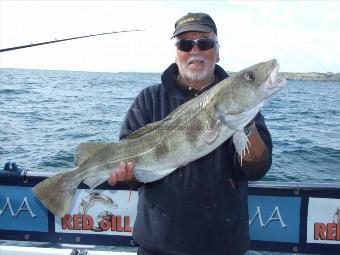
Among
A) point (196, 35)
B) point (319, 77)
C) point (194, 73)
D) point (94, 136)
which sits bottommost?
point (194, 73)

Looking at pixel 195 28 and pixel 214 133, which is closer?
pixel 214 133

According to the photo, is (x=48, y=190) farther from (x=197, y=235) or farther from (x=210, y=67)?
(x=210, y=67)

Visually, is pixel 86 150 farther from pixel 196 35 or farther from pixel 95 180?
pixel 196 35

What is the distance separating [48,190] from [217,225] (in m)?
1.55

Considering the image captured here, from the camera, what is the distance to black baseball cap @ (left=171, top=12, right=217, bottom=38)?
402 centimetres

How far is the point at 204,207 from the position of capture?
371 cm

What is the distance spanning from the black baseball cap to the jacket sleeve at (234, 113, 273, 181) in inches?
38.5

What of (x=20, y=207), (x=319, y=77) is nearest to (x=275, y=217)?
(x=20, y=207)

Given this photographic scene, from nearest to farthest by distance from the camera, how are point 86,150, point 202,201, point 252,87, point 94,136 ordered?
point 252,87 < point 202,201 < point 86,150 < point 94,136

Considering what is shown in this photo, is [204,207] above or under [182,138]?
under

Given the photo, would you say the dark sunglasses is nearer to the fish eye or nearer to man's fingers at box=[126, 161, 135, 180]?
the fish eye

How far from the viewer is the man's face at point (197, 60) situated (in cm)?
399

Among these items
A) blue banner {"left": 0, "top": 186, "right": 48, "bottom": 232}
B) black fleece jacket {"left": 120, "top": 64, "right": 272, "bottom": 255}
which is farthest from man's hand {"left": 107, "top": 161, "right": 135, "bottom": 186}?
blue banner {"left": 0, "top": 186, "right": 48, "bottom": 232}

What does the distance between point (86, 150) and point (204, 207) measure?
3.98ft
